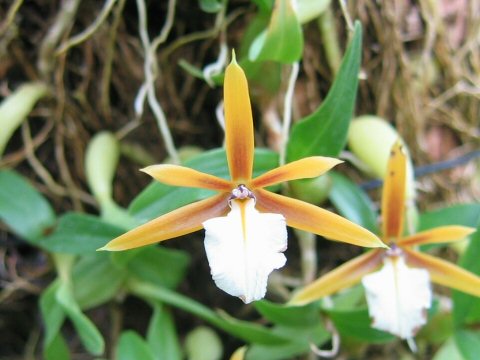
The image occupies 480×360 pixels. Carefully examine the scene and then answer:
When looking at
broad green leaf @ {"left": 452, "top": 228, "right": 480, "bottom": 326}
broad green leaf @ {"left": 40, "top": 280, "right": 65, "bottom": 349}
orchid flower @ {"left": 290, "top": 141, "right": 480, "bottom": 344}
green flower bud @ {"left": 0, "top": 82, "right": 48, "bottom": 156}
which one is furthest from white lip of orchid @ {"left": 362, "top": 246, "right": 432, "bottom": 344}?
green flower bud @ {"left": 0, "top": 82, "right": 48, "bottom": 156}

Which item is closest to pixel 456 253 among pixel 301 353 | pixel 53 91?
pixel 301 353

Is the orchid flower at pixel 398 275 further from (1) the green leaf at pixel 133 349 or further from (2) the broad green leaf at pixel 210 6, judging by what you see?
(2) the broad green leaf at pixel 210 6

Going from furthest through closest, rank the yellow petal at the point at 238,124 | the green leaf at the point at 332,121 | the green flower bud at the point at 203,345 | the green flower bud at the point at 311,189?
the green flower bud at the point at 203,345
the green flower bud at the point at 311,189
the green leaf at the point at 332,121
the yellow petal at the point at 238,124

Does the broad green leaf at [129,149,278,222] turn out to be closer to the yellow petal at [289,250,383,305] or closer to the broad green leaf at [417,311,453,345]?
the yellow petal at [289,250,383,305]

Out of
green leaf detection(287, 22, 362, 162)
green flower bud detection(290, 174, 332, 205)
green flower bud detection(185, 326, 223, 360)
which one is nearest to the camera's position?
green leaf detection(287, 22, 362, 162)

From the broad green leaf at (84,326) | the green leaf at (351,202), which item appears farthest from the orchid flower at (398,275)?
the broad green leaf at (84,326)

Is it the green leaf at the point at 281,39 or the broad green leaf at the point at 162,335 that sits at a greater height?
the green leaf at the point at 281,39
